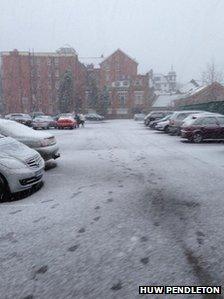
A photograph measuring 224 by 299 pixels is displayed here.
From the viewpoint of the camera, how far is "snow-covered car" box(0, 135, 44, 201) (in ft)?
26.0

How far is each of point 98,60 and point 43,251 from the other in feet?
319

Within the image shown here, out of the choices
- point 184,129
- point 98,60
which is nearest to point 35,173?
point 184,129

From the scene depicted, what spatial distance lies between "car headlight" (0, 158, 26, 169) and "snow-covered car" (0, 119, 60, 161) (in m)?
3.48

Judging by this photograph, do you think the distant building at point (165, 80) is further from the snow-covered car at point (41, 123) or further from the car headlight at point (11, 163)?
the car headlight at point (11, 163)

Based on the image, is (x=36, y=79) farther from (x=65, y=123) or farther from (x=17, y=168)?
(x=17, y=168)

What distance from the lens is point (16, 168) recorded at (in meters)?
8.08

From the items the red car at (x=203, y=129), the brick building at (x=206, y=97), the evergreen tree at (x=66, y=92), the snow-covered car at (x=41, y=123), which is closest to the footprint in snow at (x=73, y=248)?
the red car at (x=203, y=129)

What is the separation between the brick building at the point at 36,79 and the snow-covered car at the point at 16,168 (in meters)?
69.1

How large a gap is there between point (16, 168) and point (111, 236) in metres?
3.24

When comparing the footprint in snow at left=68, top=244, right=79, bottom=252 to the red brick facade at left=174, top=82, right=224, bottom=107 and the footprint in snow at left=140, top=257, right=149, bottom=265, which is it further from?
the red brick facade at left=174, top=82, right=224, bottom=107

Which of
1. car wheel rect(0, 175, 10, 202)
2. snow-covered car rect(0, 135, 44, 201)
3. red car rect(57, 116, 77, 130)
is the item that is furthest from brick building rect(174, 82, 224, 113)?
car wheel rect(0, 175, 10, 202)

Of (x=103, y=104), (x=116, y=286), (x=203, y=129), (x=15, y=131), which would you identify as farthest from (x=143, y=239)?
(x=103, y=104)

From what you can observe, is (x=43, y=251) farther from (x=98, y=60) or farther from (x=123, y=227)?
(x=98, y=60)

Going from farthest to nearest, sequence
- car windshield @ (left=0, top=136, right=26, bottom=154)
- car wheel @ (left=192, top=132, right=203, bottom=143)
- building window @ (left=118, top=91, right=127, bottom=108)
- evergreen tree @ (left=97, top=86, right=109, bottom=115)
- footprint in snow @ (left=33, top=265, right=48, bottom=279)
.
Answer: building window @ (left=118, top=91, right=127, bottom=108)
evergreen tree @ (left=97, top=86, right=109, bottom=115)
car wheel @ (left=192, top=132, right=203, bottom=143)
car windshield @ (left=0, top=136, right=26, bottom=154)
footprint in snow @ (left=33, top=265, right=48, bottom=279)
